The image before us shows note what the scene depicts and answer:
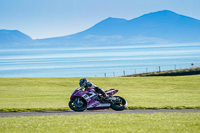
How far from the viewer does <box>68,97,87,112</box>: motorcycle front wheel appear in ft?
55.2

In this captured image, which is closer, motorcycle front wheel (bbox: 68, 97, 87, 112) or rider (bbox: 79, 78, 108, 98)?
rider (bbox: 79, 78, 108, 98)

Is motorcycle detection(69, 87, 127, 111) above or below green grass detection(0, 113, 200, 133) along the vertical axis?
above

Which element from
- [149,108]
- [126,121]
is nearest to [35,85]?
[149,108]

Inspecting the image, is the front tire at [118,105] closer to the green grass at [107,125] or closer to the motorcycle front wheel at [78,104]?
the motorcycle front wheel at [78,104]

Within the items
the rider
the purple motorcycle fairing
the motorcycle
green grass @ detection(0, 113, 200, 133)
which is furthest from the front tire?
green grass @ detection(0, 113, 200, 133)

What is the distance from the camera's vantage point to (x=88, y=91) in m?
16.7

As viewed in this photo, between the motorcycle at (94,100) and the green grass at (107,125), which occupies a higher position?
the motorcycle at (94,100)

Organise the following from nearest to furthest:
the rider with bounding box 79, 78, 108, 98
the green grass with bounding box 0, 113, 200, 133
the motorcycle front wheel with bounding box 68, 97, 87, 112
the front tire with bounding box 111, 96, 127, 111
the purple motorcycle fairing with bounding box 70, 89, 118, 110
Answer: the green grass with bounding box 0, 113, 200, 133, the rider with bounding box 79, 78, 108, 98, the purple motorcycle fairing with bounding box 70, 89, 118, 110, the front tire with bounding box 111, 96, 127, 111, the motorcycle front wheel with bounding box 68, 97, 87, 112

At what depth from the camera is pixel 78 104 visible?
55.8 ft

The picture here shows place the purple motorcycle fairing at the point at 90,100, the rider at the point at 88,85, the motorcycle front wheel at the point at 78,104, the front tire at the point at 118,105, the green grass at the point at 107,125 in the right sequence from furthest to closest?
the motorcycle front wheel at the point at 78,104 → the front tire at the point at 118,105 → the purple motorcycle fairing at the point at 90,100 → the rider at the point at 88,85 → the green grass at the point at 107,125

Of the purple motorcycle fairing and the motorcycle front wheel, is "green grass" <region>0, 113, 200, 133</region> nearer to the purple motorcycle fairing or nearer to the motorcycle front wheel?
the purple motorcycle fairing

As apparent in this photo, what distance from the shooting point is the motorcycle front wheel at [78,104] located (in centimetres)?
1683


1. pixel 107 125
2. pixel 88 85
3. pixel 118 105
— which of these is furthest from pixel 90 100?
pixel 107 125

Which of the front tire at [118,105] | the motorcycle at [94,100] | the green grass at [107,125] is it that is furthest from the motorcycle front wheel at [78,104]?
the green grass at [107,125]
